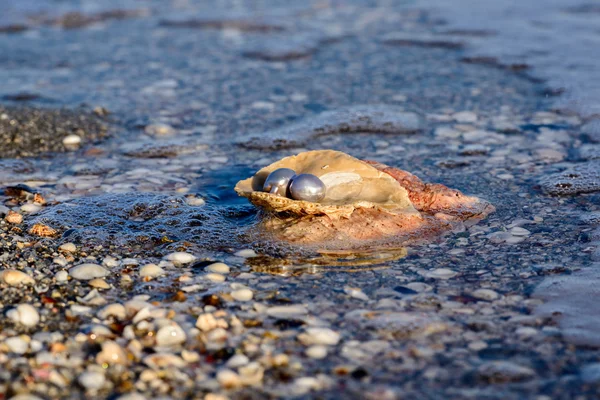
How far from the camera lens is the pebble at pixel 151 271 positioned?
296cm

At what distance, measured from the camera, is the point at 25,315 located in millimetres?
2562

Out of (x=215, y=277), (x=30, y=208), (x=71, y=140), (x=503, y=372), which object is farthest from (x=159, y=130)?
(x=503, y=372)

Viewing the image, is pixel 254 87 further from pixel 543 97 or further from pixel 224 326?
pixel 224 326

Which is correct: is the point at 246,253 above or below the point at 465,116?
below

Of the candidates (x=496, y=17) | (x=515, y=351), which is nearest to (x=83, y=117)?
(x=515, y=351)

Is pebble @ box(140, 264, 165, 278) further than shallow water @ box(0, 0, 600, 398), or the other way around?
pebble @ box(140, 264, 165, 278)

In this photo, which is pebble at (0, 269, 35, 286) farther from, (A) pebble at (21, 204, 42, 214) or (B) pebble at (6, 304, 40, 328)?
(A) pebble at (21, 204, 42, 214)

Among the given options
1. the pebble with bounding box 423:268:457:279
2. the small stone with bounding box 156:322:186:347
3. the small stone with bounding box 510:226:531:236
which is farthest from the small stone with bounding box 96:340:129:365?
the small stone with bounding box 510:226:531:236

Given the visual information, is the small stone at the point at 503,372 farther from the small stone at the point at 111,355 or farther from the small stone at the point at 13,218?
the small stone at the point at 13,218

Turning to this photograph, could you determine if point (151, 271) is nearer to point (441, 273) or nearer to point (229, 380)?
point (229, 380)

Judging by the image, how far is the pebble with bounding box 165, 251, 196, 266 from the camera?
3102 millimetres

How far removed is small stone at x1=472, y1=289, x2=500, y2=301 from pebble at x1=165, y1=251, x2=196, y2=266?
1185 mm

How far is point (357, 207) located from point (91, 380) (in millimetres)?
1493

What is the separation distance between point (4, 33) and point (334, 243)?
712 centimetres
